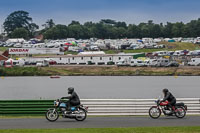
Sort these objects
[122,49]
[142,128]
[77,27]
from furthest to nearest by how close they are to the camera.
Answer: [77,27], [122,49], [142,128]

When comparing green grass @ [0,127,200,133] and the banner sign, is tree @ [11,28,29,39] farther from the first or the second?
green grass @ [0,127,200,133]

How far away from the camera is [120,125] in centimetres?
1997

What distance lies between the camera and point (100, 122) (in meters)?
21.1

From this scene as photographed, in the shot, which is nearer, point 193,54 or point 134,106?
point 134,106

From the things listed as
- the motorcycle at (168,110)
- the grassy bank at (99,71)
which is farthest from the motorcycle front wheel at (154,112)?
the grassy bank at (99,71)

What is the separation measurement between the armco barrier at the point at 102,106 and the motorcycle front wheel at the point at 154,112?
5.49 ft

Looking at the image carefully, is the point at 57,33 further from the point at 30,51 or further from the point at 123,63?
the point at 123,63

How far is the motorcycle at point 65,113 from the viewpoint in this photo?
21359 millimetres

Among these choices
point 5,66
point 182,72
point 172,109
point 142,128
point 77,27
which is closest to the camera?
point 142,128

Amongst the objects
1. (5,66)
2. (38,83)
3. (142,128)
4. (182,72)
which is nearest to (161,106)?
(142,128)

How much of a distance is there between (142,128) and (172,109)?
3.96m

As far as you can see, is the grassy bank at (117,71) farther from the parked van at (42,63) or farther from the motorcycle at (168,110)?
the motorcycle at (168,110)

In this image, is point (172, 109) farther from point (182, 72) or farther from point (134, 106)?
point (182, 72)

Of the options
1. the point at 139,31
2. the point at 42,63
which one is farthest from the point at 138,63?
the point at 139,31
